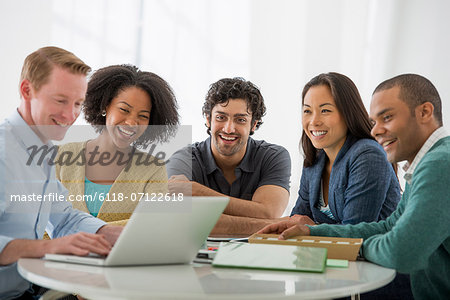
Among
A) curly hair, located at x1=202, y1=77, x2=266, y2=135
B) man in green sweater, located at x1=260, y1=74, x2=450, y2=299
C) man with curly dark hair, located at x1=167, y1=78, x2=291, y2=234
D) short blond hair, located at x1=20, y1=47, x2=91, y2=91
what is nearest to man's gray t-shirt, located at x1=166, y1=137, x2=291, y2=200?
man with curly dark hair, located at x1=167, y1=78, x2=291, y2=234

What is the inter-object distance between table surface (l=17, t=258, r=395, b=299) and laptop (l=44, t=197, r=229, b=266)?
2cm

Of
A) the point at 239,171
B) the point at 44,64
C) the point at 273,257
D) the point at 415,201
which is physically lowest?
the point at 239,171

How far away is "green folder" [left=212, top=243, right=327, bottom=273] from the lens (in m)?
1.15

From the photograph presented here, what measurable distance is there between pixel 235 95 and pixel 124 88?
668 mm

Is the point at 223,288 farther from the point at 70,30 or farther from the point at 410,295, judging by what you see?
the point at 70,30

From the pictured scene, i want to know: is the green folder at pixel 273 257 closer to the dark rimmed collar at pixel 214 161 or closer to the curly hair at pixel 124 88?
the curly hair at pixel 124 88

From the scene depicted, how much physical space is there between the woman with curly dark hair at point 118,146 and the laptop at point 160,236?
0.90m

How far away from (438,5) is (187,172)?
274 cm

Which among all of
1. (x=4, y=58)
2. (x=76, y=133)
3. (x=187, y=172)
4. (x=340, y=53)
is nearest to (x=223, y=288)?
(x=187, y=172)

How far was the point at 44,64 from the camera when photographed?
1470 mm

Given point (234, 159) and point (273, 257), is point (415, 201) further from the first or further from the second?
point (234, 159)

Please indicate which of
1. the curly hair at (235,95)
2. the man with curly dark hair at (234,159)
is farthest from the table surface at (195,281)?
the curly hair at (235,95)

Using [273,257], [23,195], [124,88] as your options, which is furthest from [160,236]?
[124,88]

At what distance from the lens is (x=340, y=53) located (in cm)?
409
